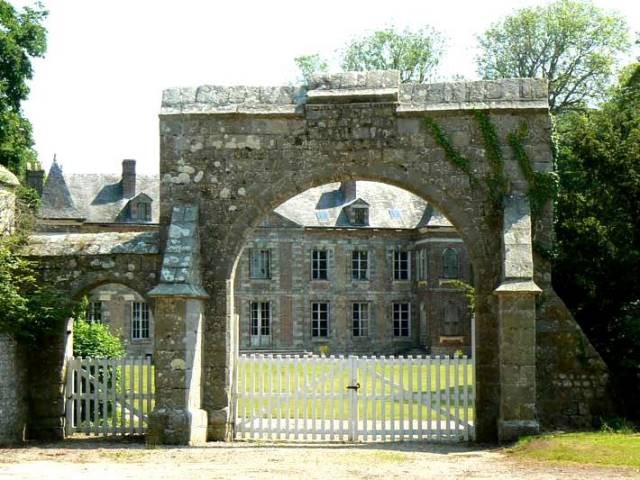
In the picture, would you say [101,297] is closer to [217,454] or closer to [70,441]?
[70,441]

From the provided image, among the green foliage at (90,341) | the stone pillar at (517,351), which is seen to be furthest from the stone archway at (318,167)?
the green foliage at (90,341)

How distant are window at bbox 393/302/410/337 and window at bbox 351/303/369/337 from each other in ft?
4.08

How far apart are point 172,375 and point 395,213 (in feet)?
95.5

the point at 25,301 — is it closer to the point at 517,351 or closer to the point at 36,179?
the point at 517,351

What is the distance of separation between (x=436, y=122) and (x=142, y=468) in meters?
6.32

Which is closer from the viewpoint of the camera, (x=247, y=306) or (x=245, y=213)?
(x=245, y=213)

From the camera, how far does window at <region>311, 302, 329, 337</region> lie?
4000 cm

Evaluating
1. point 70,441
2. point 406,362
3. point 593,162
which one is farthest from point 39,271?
point 593,162

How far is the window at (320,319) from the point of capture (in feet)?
131

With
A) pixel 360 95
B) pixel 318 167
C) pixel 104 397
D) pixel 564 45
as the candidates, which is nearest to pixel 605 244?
pixel 360 95

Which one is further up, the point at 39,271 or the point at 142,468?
the point at 39,271

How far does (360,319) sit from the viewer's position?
40.6 metres

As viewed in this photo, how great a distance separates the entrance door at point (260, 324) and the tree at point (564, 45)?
13.3 metres

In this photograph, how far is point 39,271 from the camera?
13711 millimetres
